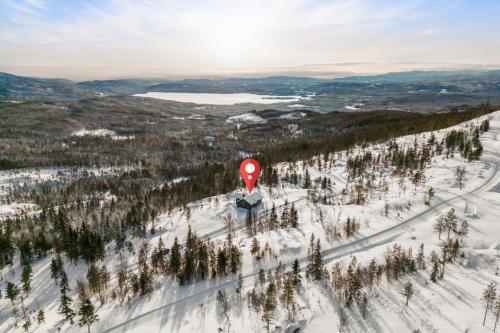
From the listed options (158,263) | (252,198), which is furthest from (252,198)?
(158,263)

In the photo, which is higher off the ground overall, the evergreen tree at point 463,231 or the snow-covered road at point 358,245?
the evergreen tree at point 463,231

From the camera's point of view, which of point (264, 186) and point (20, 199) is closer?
point (264, 186)

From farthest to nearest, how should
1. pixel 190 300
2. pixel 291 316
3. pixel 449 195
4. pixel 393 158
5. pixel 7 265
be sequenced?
1. pixel 393 158
2. pixel 7 265
3. pixel 449 195
4. pixel 190 300
5. pixel 291 316

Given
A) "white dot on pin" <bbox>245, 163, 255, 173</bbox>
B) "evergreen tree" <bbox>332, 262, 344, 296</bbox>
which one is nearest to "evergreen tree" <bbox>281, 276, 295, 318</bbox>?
"evergreen tree" <bbox>332, 262, 344, 296</bbox>

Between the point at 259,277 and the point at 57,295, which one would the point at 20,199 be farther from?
the point at 259,277

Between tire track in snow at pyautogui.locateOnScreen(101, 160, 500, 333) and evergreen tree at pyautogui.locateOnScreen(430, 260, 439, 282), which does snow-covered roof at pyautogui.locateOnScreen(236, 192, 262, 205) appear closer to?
tire track in snow at pyautogui.locateOnScreen(101, 160, 500, 333)

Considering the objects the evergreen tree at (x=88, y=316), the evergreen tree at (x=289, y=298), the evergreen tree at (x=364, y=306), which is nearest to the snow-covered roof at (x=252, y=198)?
the evergreen tree at (x=289, y=298)

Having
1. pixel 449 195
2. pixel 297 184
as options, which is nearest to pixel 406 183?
pixel 449 195

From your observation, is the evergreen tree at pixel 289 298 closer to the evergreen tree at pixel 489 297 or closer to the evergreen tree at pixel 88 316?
the evergreen tree at pixel 489 297
